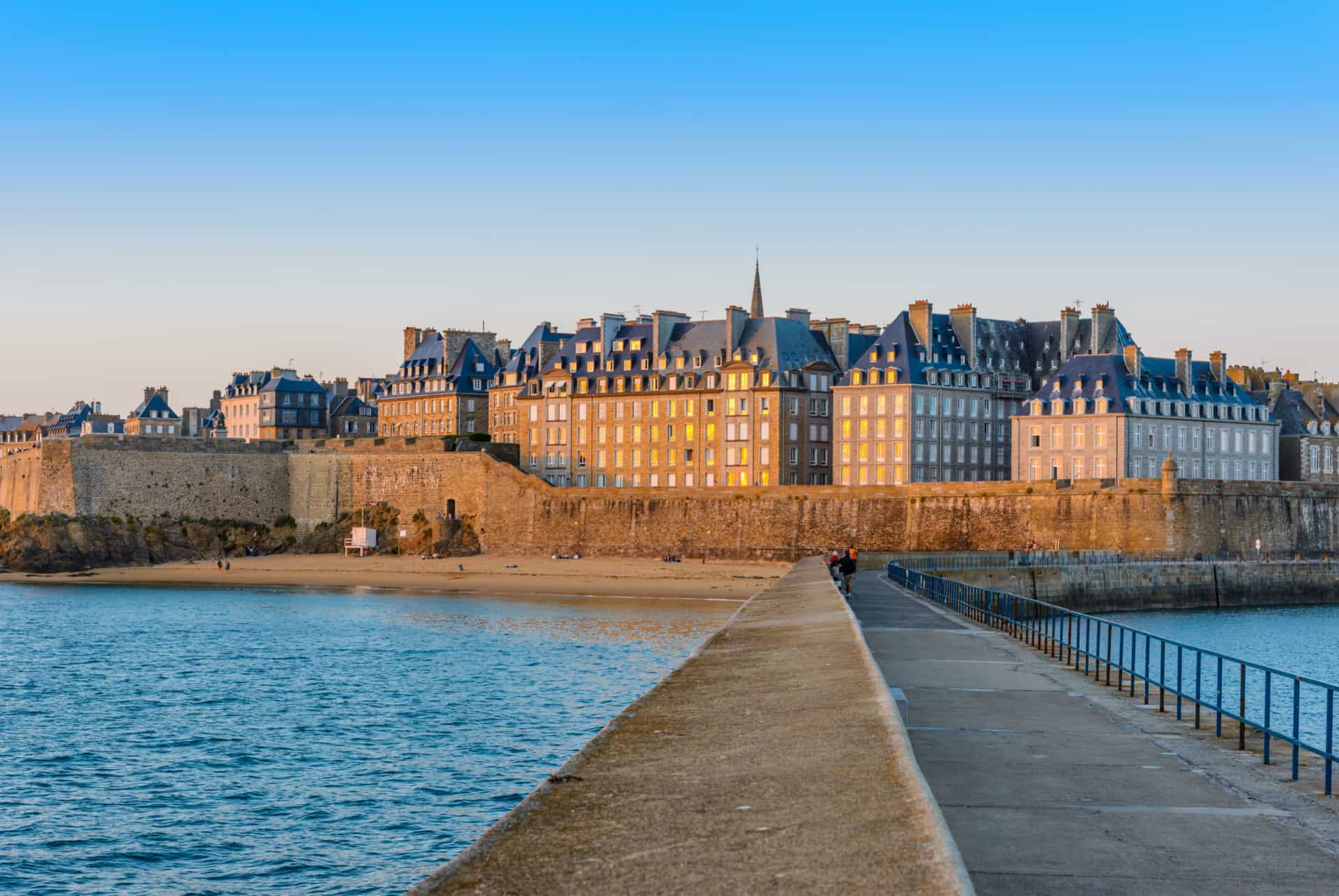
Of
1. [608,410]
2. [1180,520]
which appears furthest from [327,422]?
[1180,520]

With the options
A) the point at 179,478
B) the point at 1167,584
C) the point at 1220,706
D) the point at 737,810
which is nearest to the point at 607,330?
the point at 179,478

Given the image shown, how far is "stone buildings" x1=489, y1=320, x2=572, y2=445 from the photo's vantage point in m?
78.1

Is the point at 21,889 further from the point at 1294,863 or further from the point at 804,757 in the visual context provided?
the point at 1294,863

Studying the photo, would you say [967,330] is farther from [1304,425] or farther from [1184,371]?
[1304,425]

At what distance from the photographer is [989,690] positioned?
52.3 ft

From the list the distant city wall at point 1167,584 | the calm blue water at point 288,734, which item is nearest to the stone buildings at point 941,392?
the distant city wall at point 1167,584

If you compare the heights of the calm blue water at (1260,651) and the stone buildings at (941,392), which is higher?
the stone buildings at (941,392)

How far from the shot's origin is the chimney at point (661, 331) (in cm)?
7169

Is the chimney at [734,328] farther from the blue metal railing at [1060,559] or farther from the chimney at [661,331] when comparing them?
the blue metal railing at [1060,559]

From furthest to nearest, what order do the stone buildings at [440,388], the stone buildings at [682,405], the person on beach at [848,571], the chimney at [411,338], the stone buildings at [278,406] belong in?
the stone buildings at [278,406] < the chimney at [411,338] < the stone buildings at [440,388] < the stone buildings at [682,405] < the person on beach at [848,571]

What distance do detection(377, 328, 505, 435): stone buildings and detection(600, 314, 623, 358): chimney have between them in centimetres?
1252

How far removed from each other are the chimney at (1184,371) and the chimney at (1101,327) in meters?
3.24

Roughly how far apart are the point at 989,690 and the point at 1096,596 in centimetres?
3062

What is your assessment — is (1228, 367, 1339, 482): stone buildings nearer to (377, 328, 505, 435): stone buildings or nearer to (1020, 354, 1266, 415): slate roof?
(1020, 354, 1266, 415): slate roof
